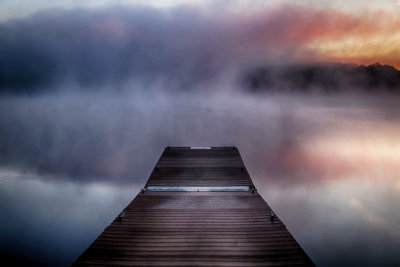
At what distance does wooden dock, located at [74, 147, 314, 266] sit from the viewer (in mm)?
3617

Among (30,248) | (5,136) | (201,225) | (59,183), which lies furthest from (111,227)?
(5,136)

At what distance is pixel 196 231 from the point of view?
4441mm

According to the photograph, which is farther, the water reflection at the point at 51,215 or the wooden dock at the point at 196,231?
the water reflection at the point at 51,215

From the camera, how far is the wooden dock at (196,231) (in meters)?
3.62

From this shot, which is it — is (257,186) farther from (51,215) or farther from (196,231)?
(51,215)

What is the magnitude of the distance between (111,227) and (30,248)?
4.86m

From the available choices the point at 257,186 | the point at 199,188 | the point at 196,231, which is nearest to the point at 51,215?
the point at 199,188

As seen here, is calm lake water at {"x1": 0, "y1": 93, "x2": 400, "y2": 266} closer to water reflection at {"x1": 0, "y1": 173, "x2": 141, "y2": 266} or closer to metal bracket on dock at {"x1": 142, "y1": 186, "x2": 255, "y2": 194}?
water reflection at {"x1": 0, "y1": 173, "x2": 141, "y2": 266}

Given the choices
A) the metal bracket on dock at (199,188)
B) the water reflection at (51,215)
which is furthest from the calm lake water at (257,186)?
the metal bracket on dock at (199,188)

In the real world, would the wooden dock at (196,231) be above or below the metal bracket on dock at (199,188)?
below

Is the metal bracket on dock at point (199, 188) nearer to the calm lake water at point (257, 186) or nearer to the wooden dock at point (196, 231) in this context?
the wooden dock at point (196, 231)

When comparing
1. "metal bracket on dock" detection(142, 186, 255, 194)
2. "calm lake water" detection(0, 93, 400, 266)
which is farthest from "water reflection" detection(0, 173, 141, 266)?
"metal bracket on dock" detection(142, 186, 255, 194)

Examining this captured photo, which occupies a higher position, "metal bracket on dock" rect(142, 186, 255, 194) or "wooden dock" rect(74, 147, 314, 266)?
"metal bracket on dock" rect(142, 186, 255, 194)

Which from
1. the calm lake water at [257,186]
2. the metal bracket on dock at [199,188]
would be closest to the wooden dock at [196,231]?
the metal bracket on dock at [199,188]
